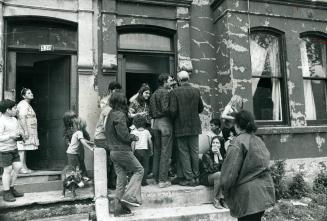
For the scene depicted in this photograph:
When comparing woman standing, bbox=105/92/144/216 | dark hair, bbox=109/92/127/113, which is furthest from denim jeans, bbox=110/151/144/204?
dark hair, bbox=109/92/127/113

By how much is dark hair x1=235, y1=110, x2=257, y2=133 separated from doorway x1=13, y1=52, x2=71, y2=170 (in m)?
5.06

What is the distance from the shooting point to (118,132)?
503 cm

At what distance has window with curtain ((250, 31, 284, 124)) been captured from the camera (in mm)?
8297

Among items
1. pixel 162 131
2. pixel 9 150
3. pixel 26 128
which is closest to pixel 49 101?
pixel 26 128

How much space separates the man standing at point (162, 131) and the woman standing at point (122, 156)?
35.5 inches

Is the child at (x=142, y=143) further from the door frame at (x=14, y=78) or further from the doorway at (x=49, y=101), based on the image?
the doorway at (x=49, y=101)

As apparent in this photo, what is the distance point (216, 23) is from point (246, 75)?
1697 mm

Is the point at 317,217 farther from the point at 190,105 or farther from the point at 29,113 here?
the point at 29,113

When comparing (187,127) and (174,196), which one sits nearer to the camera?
(174,196)

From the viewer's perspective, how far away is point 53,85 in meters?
7.87

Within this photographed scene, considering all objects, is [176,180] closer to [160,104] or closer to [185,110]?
[185,110]

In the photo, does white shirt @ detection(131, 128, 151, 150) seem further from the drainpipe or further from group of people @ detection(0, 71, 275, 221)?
the drainpipe

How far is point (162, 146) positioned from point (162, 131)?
289 millimetres

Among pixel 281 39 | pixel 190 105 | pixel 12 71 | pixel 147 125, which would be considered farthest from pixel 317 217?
pixel 12 71
